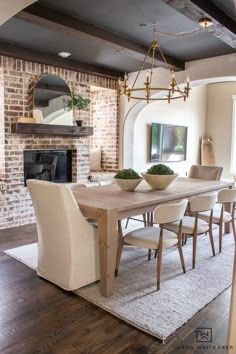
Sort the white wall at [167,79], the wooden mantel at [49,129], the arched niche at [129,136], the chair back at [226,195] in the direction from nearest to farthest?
the chair back at [226,195]
the wooden mantel at [49,129]
the white wall at [167,79]
the arched niche at [129,136]

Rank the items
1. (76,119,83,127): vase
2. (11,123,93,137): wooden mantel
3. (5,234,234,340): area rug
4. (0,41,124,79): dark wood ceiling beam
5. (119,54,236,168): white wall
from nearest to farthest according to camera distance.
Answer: (5,234,234,340): area rug < (0,41,124,79): dark wood ceiling beam < (11,123,93,137): wooden mantel < (119,54,236,168): white wall < (76,119,83,127): vase

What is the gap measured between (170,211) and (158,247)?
0.34 m

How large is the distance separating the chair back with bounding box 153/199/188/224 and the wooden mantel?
271 cm

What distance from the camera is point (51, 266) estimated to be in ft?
9.19

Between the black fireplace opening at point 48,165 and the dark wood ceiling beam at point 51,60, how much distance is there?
54.8 inches

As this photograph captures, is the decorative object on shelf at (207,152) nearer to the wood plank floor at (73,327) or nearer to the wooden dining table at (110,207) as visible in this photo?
the wooden dining table at (110,207)

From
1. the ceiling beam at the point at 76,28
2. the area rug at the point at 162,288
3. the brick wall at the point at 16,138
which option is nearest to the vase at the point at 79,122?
the brick wall at the point at 16,138

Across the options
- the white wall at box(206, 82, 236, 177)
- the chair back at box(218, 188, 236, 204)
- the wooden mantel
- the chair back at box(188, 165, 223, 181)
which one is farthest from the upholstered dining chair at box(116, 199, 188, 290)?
the white wall at box(206, 82, 236, 177)

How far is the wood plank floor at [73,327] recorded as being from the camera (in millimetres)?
1938

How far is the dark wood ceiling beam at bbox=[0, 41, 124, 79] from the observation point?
4277mm

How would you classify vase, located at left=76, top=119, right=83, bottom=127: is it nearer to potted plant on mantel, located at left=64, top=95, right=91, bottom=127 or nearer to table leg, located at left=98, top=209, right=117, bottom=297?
potted plant on mantel, located at left=64, top=95, right=91, bottom=127

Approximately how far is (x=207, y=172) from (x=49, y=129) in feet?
8.50

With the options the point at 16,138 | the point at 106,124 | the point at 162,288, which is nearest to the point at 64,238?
the point at 162,288

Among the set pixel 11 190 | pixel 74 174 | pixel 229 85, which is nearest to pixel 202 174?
pixel 74 174
